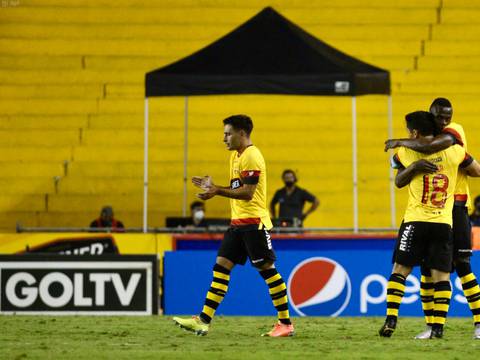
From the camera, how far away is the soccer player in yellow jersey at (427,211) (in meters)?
10.8

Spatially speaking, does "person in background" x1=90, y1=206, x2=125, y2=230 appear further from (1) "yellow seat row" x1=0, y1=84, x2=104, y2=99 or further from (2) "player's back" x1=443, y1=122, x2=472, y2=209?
(2) "player's back" x1=443, y1=122, x2=472, y2=209

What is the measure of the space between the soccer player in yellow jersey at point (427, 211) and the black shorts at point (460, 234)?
0.51 m

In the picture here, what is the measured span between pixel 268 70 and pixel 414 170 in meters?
7.73

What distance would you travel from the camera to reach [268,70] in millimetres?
18266

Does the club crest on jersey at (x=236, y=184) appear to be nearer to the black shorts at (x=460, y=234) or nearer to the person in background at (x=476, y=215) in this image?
the black shorts at (x=460, y=234)

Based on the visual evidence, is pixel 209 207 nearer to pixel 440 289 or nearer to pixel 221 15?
pixel 221 15

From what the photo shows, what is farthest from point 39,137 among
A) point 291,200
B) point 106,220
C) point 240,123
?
point 240,123

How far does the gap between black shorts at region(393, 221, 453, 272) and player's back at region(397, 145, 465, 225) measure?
0.20ft

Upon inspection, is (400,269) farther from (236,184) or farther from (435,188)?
(236,184)

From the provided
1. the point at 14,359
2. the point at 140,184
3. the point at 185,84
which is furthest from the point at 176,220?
the point at 14,359

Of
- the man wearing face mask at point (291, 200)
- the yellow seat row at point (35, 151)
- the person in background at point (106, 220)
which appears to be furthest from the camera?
the yellow seat row at point (35, 151)

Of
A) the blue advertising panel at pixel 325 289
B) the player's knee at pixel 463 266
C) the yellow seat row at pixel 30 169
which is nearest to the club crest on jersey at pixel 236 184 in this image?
the player's knee at pixel 463 266

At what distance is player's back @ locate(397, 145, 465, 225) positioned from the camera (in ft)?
35.6

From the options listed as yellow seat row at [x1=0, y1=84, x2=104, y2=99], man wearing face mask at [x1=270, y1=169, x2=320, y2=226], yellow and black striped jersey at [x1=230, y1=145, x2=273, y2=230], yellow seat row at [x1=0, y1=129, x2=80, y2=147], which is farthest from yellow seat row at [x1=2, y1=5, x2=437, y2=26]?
yellow and black striped jersey at [x1=230, y1=145, x2=273, y2=230]
